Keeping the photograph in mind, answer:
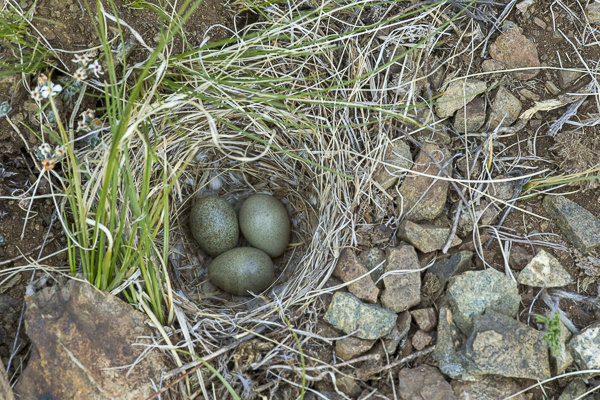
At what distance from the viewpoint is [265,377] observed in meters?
1.88

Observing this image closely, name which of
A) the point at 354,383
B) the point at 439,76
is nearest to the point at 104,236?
the point at 354,383

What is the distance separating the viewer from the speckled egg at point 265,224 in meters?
2.42

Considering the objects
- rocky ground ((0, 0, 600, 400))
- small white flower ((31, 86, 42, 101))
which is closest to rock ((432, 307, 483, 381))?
rocky ground ((0, 0, 600, 400))

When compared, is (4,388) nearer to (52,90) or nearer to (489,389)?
(52,90)

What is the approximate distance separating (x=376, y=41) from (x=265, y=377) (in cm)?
164

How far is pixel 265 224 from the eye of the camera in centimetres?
242

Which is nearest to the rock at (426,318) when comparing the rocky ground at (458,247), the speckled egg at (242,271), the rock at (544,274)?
the rocky ground at (458,247)

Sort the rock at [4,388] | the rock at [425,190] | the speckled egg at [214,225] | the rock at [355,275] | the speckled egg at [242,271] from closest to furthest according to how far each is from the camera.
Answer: the rock at [4,388], the rock at [355,275], the rock at [425,190], the speckled egg at [242,271], the speckled egg at [214,225]

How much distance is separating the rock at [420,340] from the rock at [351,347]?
0.56ft

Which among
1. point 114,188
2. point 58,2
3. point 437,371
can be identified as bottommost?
point 437,371

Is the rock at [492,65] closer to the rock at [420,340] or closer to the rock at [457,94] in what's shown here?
the rock at [457,94]

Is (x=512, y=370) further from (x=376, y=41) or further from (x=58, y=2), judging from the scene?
(x=58, y=2)

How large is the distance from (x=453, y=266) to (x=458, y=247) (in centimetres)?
12

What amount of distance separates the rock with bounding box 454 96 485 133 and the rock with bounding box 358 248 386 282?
0.72 meters
